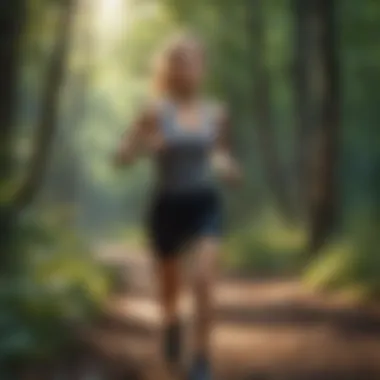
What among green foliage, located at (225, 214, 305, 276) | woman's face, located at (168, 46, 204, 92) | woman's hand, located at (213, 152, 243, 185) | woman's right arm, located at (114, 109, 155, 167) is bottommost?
green foliage, located at (225, 214, 305, 276)

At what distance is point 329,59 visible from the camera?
210 centimetres

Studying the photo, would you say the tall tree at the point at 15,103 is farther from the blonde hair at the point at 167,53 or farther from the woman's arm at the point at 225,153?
the woman's arm at the point at 225,153

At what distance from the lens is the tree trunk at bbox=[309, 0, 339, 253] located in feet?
6.74

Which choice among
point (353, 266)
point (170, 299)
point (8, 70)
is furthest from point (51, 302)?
point (353, 266)

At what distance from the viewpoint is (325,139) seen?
6.84 ft

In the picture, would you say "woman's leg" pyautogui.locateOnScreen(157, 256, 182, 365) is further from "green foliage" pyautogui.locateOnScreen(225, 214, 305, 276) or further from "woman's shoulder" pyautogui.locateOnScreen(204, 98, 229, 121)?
"woman's shoulder" pyautogui.locateOnScreen(204, 98, 229, 121)

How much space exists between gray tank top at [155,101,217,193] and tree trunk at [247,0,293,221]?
0.33 ft

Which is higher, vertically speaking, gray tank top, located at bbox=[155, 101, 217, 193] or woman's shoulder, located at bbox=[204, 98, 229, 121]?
woman's shoulder, located at bbox=[204, 98, 229, 121]

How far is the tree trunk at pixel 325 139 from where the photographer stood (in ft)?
6.74

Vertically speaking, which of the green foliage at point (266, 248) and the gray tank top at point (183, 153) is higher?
the gray tank top at point (183, 153)

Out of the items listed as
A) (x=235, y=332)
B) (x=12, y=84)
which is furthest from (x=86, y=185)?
(x=235, y=332)

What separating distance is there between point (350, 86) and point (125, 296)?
605mm

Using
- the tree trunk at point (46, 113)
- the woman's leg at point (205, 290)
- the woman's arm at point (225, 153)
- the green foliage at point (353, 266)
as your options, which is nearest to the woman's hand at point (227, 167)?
the woman's arm at point (225, 153)

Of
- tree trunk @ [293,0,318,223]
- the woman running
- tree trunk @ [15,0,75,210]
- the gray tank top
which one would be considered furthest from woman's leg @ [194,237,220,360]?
tree trunk @ [15,0,75,210]
